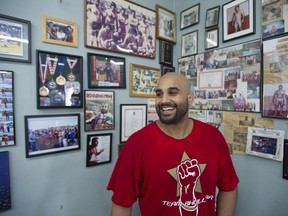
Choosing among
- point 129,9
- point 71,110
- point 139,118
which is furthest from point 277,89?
point 71,110

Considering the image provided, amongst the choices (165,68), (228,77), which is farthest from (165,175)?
(165,68)

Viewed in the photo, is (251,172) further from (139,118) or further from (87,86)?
(87,86)

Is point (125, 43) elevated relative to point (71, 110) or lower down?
elevated

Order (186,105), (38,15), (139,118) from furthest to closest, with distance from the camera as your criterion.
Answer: (139,118), (38,15), (186,105)

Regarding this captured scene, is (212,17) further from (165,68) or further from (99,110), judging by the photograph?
(99,110)

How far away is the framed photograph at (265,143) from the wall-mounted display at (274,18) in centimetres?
61

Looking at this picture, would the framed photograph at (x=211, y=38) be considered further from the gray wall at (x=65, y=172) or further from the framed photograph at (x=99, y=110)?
the framed photograph at (x=99, y=110)

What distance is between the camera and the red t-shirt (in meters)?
0.79

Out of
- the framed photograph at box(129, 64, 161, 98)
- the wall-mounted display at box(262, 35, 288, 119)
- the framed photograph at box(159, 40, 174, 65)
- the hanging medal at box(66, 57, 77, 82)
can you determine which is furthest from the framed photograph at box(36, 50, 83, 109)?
the wall-mounted display at box(262, 35, 288, 119)

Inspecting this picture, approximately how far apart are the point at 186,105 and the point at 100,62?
77 centimetres

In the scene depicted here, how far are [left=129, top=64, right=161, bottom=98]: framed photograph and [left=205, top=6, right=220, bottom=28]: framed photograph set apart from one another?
1.82 feet

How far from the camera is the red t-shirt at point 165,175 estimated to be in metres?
0.79

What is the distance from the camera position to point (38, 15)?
1.12m

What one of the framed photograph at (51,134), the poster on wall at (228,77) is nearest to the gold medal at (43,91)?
the framed photograph at (51,134)
